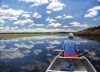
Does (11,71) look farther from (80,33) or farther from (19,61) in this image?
(80,33)

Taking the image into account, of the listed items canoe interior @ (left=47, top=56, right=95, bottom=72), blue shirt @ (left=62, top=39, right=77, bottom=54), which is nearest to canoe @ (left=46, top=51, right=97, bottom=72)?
canoe interior @ (left=47, top=56, right=95, bottom=72)

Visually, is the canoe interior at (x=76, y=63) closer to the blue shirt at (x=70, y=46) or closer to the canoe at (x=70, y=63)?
the canoe at (x=70, y=63)

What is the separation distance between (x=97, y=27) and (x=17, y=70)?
83.2 meters

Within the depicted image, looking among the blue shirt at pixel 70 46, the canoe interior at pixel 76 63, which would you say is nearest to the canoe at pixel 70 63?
the canoe interior at pixel 76 63

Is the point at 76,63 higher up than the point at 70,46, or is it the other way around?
the point at 70,46

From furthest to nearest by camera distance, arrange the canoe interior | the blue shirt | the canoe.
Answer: the canoe interior < the blue shirt < the canoe

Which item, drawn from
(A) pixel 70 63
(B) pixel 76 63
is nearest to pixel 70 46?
(A) pixel 70 63

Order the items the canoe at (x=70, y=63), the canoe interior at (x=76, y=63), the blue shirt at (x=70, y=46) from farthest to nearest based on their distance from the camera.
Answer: the canoe interior at (x=76, y=63)
the blue shirt at (x=70, y=46)
the canoe at (x=70, y=63)

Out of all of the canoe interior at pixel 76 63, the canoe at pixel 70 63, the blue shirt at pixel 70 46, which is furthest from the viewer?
the canoe interior at pixel 76 63

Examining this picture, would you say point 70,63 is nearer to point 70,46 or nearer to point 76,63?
point 76,63

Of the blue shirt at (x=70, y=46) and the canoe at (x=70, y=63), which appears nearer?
the canoe at (x=70, y=63)

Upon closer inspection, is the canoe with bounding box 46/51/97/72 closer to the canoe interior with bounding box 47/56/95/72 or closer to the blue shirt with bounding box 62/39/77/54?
the canoe interior with bounding box 47/56/95/72

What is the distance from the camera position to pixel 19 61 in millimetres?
24781

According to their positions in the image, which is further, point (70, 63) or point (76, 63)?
point (76, 63)
